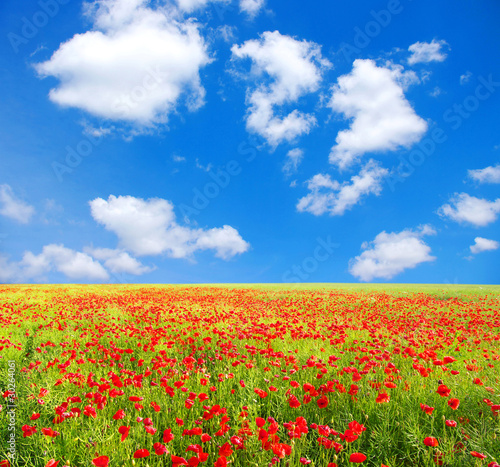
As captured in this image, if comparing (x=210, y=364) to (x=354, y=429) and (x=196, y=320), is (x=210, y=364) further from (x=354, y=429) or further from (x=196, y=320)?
(x=354, y=429)

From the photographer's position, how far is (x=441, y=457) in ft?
10.4

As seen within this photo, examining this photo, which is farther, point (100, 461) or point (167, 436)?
point (167, 436)

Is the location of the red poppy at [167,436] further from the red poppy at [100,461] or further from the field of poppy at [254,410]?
the red poppy at [100,461]

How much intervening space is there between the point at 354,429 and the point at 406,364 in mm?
3763

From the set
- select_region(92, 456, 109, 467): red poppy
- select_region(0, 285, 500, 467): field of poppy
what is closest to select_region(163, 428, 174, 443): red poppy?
select_region(0, 285, 500, 467): field of poppy

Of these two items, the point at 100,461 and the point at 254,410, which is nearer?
the point at 100,461

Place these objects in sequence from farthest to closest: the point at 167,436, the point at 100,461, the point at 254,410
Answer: the point at 254,410 < the point at 167,436 < the point at 100,461

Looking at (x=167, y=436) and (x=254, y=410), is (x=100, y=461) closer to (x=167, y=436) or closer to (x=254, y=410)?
(x=167, y=436)

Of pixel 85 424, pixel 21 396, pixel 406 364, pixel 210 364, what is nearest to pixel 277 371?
pixel 210 364

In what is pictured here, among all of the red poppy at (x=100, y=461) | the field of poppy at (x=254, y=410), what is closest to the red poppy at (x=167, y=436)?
the field of poppy at (x=254, y=410)

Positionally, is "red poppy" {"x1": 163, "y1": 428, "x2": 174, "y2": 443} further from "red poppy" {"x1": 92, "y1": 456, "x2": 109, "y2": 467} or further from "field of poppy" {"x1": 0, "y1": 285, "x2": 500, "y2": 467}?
"red poppy" {"x1": 92, "y1": 456, "x2": 109, "y2": 467}

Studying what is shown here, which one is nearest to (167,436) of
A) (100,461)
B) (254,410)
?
(100,461)

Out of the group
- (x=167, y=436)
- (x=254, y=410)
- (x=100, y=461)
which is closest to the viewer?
(x=100, y=461)

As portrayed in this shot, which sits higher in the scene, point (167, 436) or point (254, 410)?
point (167, 436)
